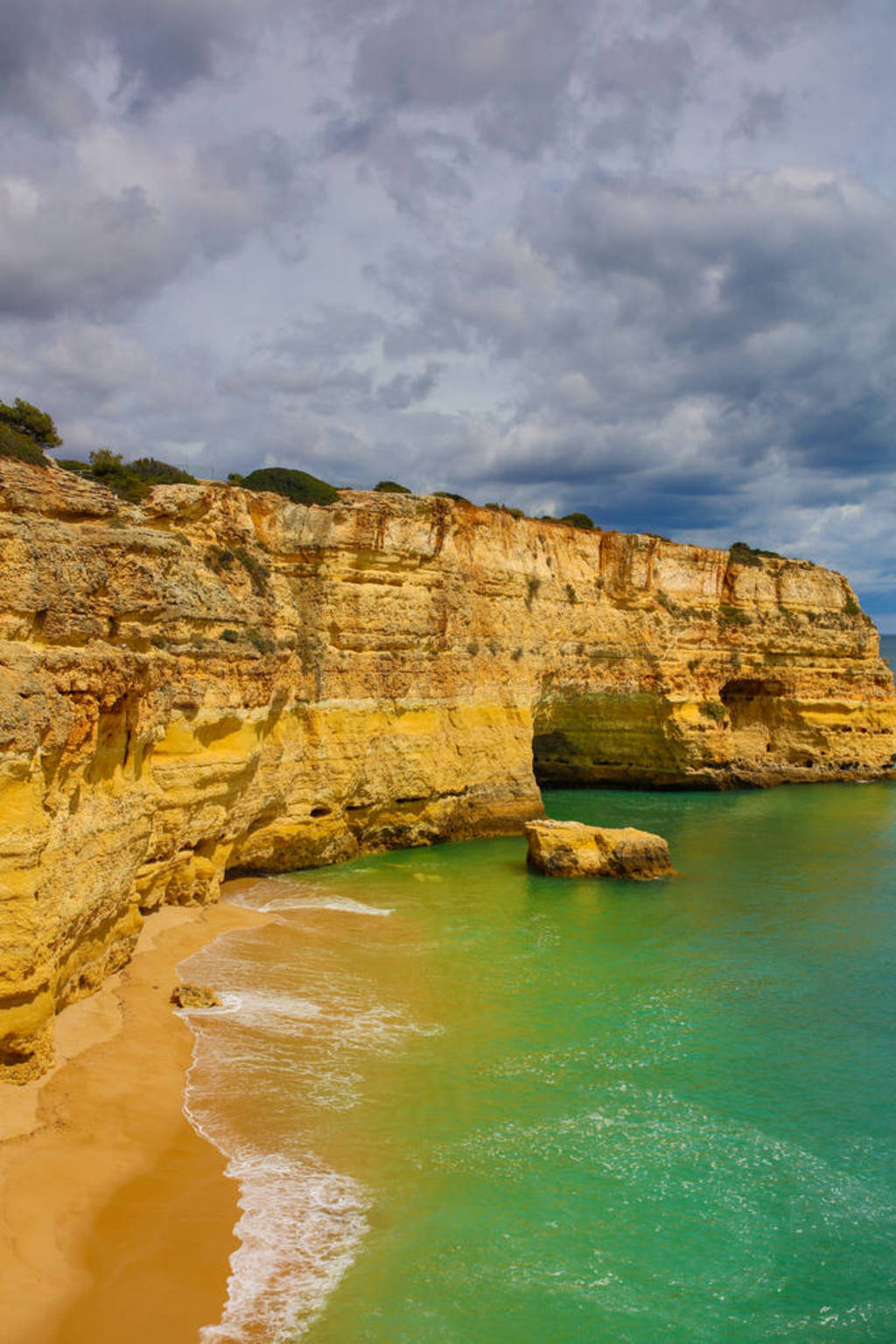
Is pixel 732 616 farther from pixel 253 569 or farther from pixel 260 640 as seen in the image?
pixel 260 640

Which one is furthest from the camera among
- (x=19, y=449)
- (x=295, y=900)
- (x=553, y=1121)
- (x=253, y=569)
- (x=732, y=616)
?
(x=732, y=616)

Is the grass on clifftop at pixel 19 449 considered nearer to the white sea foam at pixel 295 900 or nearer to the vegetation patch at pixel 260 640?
the vegetation patch at pixel 260 640

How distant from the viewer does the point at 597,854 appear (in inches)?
944

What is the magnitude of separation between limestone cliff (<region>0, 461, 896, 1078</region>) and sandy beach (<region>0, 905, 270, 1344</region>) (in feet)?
2.50

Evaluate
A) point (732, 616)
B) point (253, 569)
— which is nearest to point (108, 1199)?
point (253, 569)

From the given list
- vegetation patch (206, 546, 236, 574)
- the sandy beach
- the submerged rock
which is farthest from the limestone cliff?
the submerged rock

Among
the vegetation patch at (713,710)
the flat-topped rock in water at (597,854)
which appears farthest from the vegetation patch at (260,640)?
the vegetation patch at (713,710)

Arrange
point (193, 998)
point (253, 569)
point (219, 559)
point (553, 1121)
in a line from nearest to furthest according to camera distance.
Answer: point (553, 1121) → point (193, 998) → point (219, 559) → point (253, 569)

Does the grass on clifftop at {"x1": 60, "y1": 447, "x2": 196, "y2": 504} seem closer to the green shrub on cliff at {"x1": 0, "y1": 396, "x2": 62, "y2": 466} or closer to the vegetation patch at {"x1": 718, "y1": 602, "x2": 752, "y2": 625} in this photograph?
the green shrub on cliff at {"x1": 0, "y1": 396, "x2": 62, "y2": 466}

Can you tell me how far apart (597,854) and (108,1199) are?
16637 mm

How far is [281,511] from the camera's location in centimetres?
2527

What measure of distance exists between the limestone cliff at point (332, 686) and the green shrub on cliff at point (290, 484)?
1712 centimetres

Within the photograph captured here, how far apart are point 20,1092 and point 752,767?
38.0m

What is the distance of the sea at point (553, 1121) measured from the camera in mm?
8258
